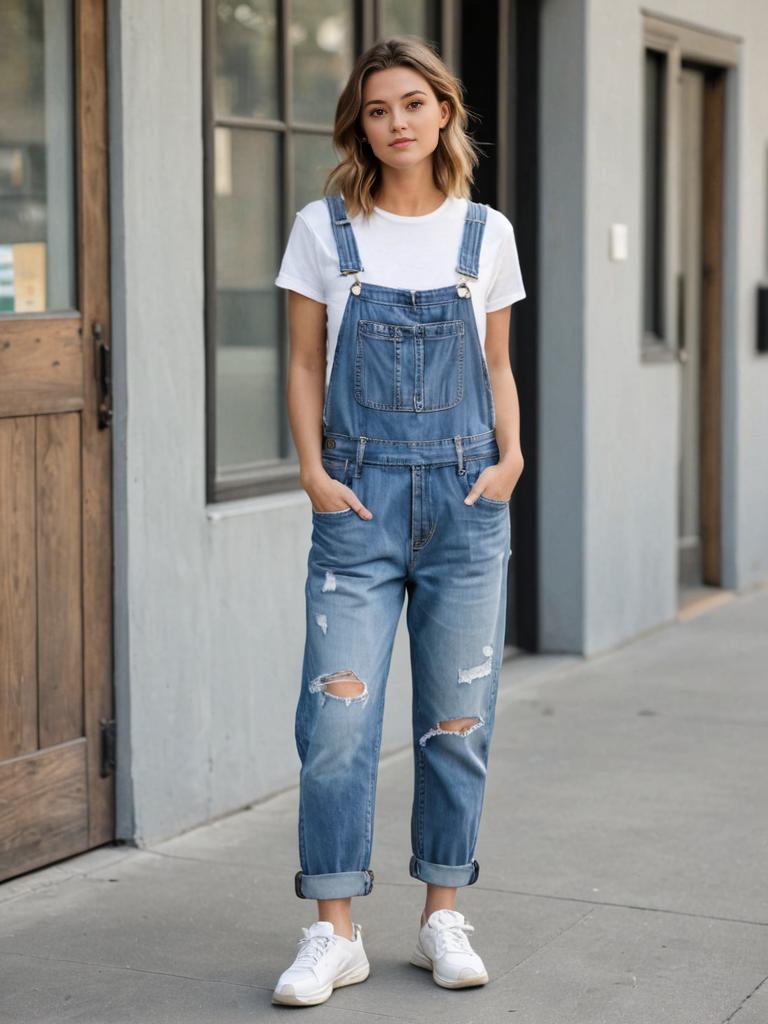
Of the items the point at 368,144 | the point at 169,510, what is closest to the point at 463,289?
the point at 368,144

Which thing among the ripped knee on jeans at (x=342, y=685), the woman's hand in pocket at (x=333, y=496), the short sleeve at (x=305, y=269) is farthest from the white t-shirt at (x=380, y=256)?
the ripped knee on jeans at (x=342, y=685)

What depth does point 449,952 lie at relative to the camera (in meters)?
3.79

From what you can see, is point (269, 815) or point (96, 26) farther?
→ point (269, 815)

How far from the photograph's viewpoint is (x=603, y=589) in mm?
7730

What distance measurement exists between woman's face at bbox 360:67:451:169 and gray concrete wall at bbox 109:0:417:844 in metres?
1.21

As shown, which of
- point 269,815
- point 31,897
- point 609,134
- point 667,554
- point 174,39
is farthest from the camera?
point 667,554

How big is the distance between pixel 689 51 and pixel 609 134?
130 cm

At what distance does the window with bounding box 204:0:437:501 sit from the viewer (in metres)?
5.32

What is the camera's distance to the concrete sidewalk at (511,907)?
372 cm

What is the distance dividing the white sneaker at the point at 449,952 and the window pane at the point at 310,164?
2732 mm

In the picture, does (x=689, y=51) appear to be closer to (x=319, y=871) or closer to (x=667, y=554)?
(x=667, y=554)

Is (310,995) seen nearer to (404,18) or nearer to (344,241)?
(344,241)

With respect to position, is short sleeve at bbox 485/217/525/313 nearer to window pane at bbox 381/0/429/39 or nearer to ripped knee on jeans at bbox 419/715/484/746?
ripped knee on jeans at bbox 419/715/484/746

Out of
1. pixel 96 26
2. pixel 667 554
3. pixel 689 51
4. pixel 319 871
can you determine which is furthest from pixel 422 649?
pixel 689 51
